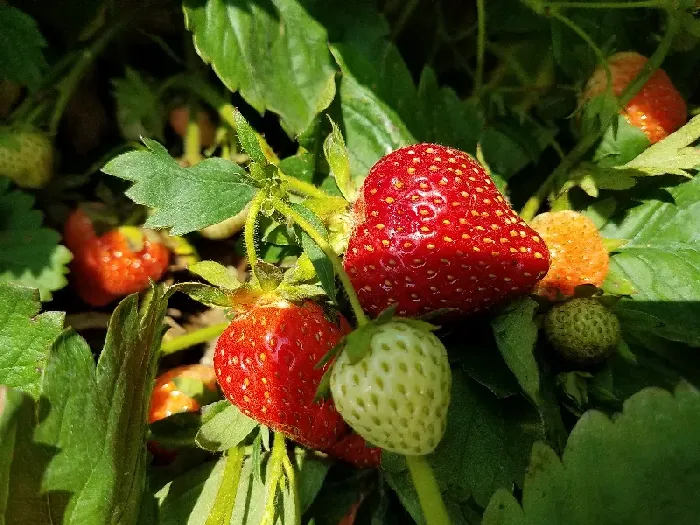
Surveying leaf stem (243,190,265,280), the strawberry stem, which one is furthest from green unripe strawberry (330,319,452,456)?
the strawberry stem

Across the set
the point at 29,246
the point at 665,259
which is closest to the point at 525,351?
the point at 665,259

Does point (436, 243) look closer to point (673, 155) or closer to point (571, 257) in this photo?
point (571, 257)

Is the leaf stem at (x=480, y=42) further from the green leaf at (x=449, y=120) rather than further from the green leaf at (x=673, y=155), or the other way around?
the green leaf at (x=673, y=155)

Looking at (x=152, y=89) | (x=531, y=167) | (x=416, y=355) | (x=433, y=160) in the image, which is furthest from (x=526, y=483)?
(x=152, y=89)

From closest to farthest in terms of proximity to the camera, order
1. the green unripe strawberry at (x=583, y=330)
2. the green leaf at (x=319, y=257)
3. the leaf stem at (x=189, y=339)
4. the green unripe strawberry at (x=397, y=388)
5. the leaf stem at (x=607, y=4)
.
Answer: the green unripe strawberry at (x=397, y=388) → the green leaf at (x=319, y=257) → the green unripe strawberry at (x=583, y=330) → the leaf stem at (x=607, y=4) → the leaf stem at (x=189, y=339)

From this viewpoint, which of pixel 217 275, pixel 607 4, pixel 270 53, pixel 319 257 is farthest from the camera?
pixel 270 53

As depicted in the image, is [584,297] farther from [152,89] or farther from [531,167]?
[152,89]

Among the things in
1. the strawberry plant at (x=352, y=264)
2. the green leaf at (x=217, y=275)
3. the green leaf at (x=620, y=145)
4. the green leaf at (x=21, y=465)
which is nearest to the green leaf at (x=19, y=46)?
the strawberry plant at (x=352, y=264)
